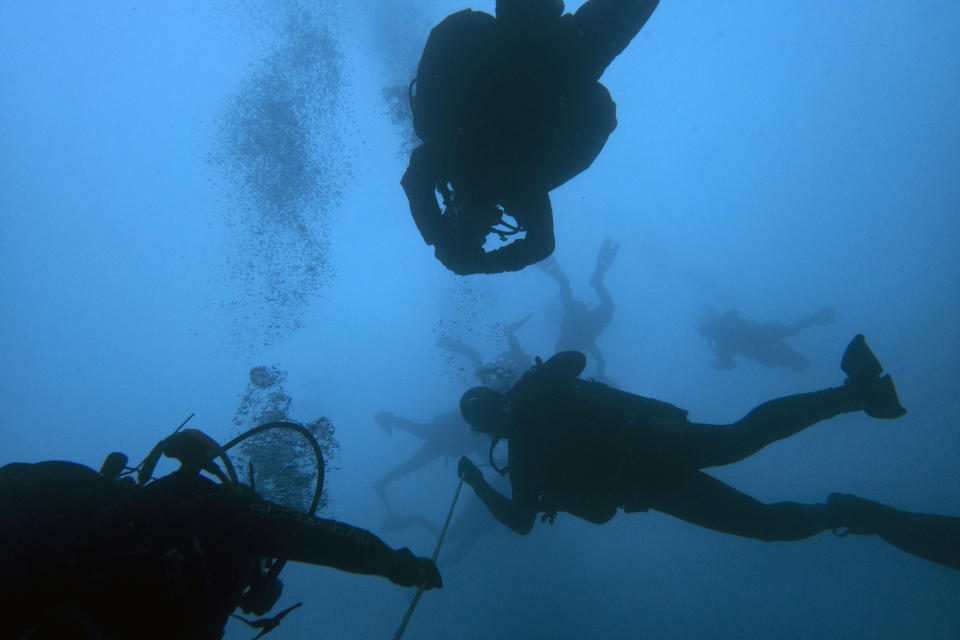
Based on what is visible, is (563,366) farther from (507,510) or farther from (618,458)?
(507,510)

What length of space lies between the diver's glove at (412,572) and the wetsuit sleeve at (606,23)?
3166 mm

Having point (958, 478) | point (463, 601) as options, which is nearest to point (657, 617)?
point (463, 601)

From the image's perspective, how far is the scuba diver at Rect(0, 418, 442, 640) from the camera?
1.40 meters

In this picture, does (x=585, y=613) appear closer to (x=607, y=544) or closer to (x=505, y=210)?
(x=607, y=544)

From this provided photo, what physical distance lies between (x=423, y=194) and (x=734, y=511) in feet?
12.8

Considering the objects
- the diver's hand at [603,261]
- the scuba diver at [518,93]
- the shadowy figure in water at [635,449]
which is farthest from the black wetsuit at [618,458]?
the diver's hand at [603,261]

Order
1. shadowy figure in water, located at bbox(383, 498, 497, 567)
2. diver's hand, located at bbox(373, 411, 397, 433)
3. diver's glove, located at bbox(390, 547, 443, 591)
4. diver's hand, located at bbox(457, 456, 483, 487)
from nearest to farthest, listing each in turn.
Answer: diver's glove, located at bbox(390, 547, 443, 591) < diver's hand, located at bbox(457, 456, 483, 487) < diver's hand, located at bbox(373, 411, 397, 433) < shadowy figure in water, located at bbox(383, 498, 497, 567)

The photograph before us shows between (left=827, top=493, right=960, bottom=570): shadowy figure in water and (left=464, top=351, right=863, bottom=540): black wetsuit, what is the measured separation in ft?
0.56

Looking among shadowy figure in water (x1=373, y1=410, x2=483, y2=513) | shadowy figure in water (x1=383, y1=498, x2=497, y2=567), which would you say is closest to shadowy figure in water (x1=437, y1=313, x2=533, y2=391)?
shadowy figure in water (x1=373, y1=410, x2=483, y2=513)

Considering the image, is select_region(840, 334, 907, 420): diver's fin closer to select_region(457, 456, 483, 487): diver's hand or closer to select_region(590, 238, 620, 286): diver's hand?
select_region(457, 456, 483, 487): diver's hand

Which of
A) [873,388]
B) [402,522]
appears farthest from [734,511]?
[402,522]

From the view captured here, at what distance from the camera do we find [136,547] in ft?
5.34

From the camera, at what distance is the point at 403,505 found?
90.4 ft

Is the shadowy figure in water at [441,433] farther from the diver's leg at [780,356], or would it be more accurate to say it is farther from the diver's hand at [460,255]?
the diver's hand at [460,255]
